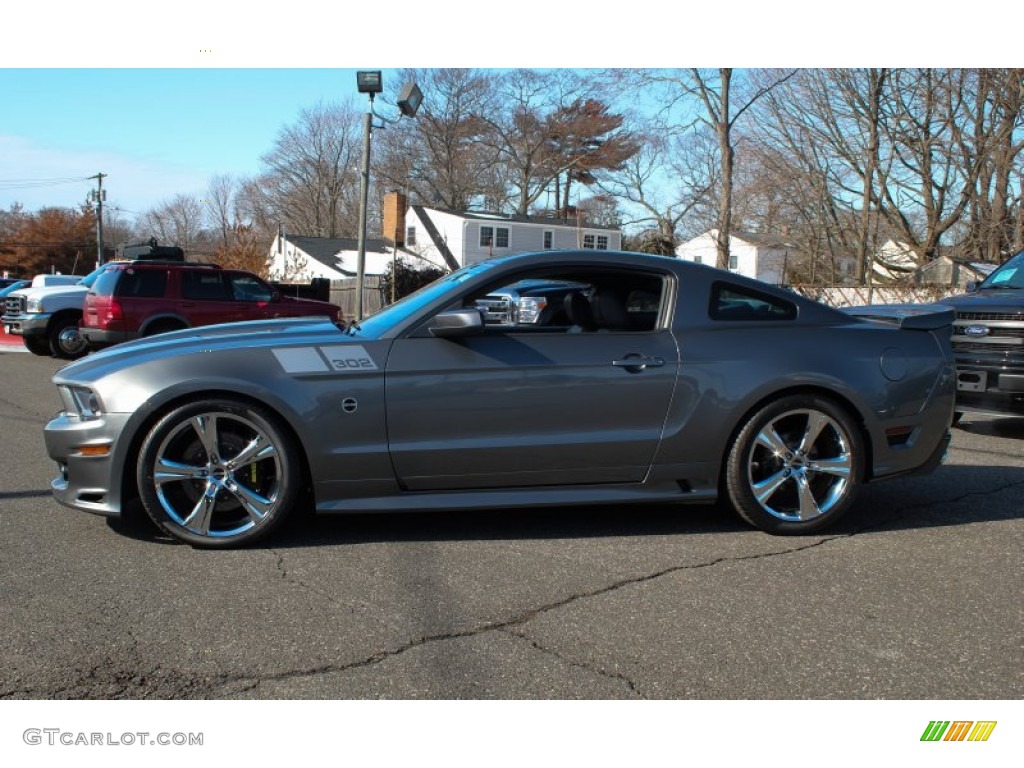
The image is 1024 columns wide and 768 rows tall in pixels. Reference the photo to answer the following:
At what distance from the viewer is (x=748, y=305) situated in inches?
182

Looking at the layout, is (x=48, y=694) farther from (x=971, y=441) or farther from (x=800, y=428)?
(x=971, y=441)

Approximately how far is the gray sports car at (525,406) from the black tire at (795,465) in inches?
0.4

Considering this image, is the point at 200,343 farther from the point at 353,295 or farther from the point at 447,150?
the point at 447,150

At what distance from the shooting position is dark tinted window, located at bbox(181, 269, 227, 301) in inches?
528

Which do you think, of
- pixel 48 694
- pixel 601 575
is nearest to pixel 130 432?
pixel 48 694

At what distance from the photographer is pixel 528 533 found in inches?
176

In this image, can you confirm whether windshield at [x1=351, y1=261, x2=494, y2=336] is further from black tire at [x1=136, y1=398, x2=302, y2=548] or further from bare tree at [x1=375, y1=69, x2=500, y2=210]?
bare tree at [x1=375, y1=69, x2=500, y2=210]

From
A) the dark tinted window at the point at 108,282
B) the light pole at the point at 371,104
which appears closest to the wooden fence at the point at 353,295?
the light pole at the point at 371,104

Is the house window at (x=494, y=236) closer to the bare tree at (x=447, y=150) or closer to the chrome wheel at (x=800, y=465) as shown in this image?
the bare tree at (x=447, y=150)

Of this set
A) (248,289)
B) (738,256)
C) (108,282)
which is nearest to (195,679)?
(108,282)

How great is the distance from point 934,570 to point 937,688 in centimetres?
134

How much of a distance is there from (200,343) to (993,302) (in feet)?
23.9

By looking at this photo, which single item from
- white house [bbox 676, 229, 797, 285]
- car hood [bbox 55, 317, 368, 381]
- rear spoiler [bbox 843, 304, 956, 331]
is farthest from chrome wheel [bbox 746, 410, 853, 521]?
white house [bbox 676, 229, 797, 285]
